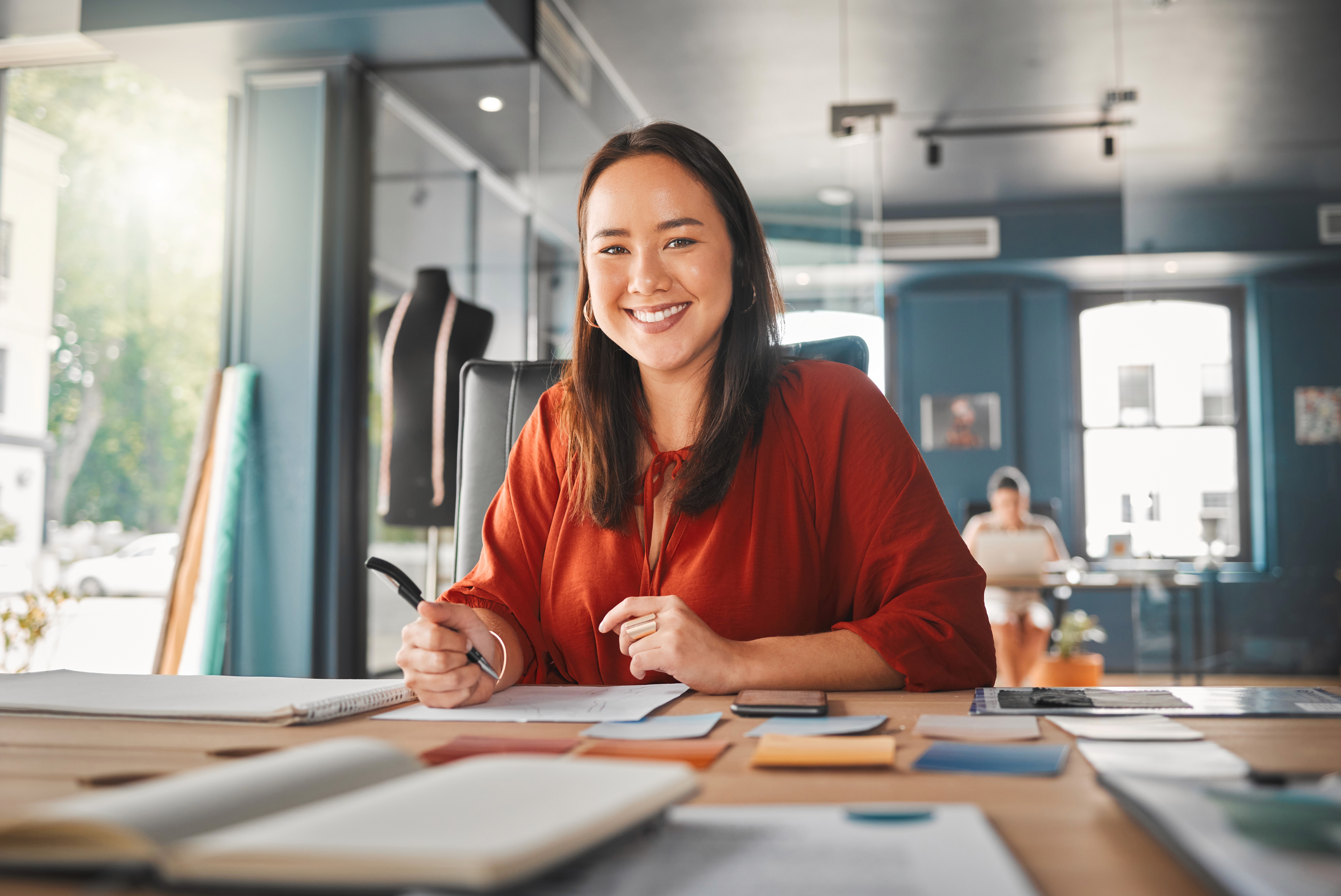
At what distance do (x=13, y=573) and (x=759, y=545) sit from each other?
12.8ft

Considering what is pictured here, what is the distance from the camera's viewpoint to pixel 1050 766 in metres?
0.58

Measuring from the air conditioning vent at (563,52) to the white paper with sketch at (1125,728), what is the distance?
11.7 ft

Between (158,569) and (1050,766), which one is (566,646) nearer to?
(1050,766)

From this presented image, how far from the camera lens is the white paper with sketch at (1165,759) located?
57cm

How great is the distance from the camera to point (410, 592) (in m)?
0.97

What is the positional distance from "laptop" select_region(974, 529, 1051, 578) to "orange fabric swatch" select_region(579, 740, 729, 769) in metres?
4.25

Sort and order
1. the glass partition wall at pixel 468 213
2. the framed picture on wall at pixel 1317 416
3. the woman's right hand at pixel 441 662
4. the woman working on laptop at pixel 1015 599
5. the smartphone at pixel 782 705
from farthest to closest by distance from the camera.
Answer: the woman working on laptop at pixel 1015 599 → the framed picture on wall at pixel 1317 416 → the glass partition wall at pixel 468 213 → the woman's right hand at pixel 441 662 → the smartphone at pixel 782 705

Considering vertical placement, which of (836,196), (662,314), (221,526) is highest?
(836,196)

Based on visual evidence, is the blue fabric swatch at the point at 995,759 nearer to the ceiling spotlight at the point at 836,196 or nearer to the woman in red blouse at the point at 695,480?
the woman in red blouse at the point at 695,480

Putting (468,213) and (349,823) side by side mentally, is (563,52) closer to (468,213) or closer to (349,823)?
(468,213)

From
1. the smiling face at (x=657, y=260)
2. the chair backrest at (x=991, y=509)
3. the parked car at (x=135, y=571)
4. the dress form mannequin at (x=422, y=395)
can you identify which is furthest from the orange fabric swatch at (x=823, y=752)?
the chair backrest at (x=991, y=509)

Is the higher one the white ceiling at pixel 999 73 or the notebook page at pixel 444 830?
the white ceiling at pixel 999 73

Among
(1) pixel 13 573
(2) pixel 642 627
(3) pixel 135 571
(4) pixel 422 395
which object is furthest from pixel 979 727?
(1) pixel 13 573

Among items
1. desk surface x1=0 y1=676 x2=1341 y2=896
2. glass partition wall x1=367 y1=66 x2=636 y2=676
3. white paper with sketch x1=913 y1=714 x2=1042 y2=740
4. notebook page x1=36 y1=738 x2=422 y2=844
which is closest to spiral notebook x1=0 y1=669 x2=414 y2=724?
desk surface x1=0 y1=676 x2=1341 y2=896
